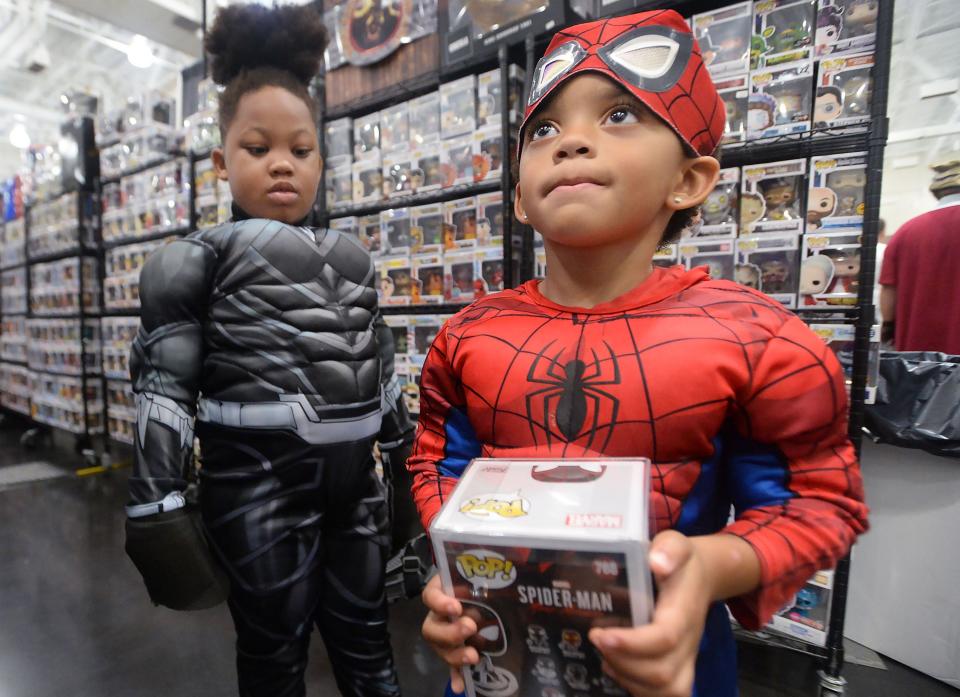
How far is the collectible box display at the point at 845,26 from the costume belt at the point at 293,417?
1.72 m

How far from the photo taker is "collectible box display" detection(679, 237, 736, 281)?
178 cm

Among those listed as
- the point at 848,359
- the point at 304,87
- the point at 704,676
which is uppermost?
the point at 304,87

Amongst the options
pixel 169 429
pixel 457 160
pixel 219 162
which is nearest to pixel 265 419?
pixel 169 429

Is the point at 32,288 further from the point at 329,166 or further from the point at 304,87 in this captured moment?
the point at 304,87

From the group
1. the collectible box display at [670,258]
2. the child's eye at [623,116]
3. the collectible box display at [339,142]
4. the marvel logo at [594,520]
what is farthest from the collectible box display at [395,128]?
the marvel logo at [594,520]

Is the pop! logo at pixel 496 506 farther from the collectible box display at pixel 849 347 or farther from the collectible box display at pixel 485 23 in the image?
the collectible box display at pixel 485 23

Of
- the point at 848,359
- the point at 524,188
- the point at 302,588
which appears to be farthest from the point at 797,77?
the point at 302,588

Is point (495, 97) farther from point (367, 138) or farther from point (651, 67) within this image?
point (651, 67)

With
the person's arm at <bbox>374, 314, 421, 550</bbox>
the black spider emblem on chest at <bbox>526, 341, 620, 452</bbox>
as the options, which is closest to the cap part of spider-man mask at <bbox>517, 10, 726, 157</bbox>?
the black spider emblem on chest at <bbox>526, 341, 620, 452</bbox>

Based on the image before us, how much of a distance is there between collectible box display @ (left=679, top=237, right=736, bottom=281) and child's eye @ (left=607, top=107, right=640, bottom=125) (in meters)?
1.28

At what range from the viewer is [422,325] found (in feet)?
7.98

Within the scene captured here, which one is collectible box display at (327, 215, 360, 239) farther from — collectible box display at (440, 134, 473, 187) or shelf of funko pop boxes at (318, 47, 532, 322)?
collectible box display at (440, 134, 473, 187)

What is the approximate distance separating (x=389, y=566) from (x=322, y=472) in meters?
0.49

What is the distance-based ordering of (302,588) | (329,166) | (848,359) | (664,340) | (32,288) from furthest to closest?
(32,288) < (329,166) < (848,359) < (302,588) < (664,340)
